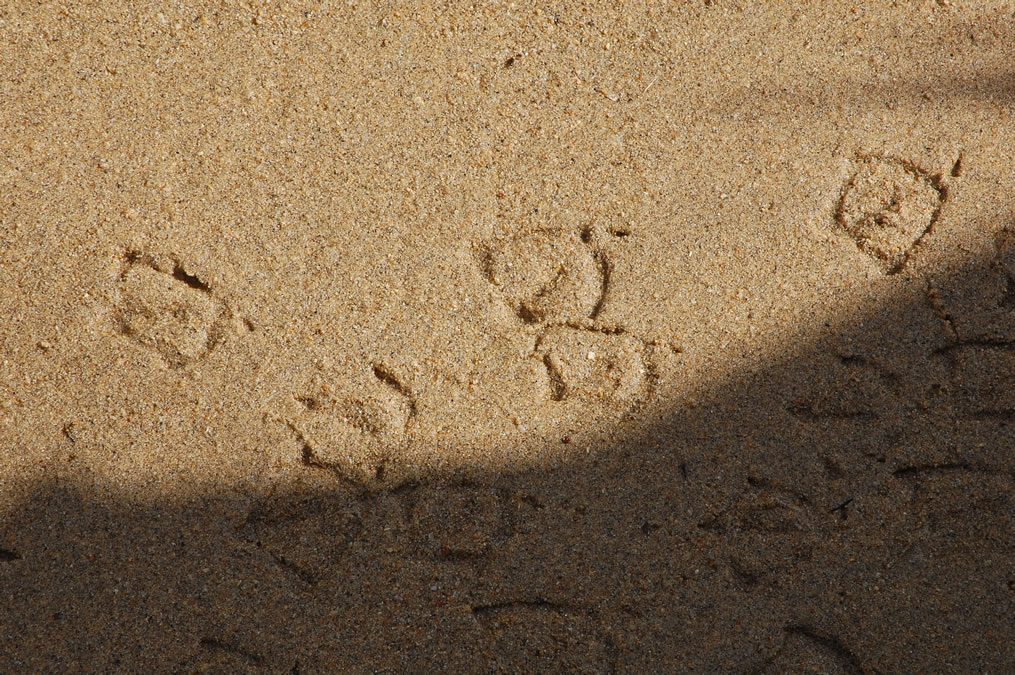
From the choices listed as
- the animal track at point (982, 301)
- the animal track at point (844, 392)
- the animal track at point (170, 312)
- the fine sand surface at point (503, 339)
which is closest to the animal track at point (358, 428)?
the fine sand surface at point (503, 339)

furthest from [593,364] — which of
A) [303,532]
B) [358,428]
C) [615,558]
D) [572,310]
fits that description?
[303,532]

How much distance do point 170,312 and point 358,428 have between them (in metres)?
0.44

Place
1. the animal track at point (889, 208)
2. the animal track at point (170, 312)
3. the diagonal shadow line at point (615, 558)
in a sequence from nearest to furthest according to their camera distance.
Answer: the diagonal shadow line at point (615, 558) < the animal track at point (170, 312) < the animal track at point (889, 208)

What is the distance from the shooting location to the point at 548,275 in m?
1.68

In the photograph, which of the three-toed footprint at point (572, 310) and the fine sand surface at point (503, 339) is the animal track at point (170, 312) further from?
the three-toed footprint at point (572, 310)

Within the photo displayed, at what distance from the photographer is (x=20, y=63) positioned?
1678 mm

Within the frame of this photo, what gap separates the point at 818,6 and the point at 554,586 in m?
1.42

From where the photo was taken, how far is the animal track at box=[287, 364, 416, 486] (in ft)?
5.12

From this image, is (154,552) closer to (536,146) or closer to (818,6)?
(536,146)

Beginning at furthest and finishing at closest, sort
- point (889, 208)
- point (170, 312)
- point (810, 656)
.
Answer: point (889, 208) < point (170, 312) < point (810, 656)

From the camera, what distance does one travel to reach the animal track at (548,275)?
65.5 inches

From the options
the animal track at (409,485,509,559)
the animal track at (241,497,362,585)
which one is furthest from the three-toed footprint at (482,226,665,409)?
the animal track at (241,497,362,585)

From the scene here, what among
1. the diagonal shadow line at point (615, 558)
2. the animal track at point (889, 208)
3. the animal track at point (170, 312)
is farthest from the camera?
the animal track at point (889, 208)

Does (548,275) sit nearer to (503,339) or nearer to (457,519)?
(503,339)
